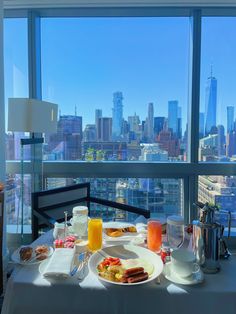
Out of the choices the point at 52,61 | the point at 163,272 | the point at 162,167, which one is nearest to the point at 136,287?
the point at 163,272

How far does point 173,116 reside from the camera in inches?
111

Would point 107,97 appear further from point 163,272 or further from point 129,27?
point 163,272

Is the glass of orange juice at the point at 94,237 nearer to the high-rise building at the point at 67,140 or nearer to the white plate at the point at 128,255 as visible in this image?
the white plate at the point at 128,255

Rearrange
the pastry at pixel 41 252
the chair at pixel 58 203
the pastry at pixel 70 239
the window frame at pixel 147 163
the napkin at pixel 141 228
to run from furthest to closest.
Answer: the window frame at pixel 147 163 → the chair at pixel 58 203 → the napkin at pixel 141 228 → the pastry at pixel 70 239 → the pastry at pixel 41 252

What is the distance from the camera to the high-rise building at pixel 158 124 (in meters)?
2.84

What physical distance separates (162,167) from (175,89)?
806 millimetres

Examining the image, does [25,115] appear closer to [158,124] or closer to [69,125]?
[69,125]

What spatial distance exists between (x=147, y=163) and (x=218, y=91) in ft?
3.34

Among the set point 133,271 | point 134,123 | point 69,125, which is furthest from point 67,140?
point 133,271

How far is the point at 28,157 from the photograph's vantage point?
281cm

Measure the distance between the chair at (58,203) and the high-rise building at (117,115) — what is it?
2.30 feet
